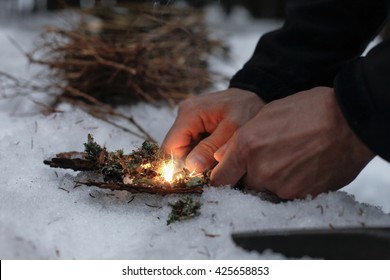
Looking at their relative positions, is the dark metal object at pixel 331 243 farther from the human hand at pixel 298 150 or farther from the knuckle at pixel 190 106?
the knuckle at pixel 190 106

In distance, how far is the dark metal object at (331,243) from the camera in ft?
3.99

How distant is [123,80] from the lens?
288 centimetres

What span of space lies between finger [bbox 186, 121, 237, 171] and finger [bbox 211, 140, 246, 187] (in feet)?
0.37

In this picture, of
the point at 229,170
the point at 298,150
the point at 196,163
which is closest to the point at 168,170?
the point at 196,163

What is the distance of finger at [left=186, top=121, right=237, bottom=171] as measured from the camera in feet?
5.61

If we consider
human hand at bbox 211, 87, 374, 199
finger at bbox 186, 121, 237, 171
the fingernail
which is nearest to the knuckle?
finger at bbox 186, 121, 237, 171

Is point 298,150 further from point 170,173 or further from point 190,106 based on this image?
point 190,106

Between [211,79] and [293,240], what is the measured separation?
7.23ft

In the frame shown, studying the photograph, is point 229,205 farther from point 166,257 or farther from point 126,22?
point 126,22

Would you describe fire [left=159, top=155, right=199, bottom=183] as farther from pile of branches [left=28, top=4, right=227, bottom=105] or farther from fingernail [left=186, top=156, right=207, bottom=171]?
pile of branches [left=28, top=4, right=227, bottom=105]

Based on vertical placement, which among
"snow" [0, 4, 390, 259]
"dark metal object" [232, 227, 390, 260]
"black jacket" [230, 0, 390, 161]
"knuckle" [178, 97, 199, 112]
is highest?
"black jacket" [230, 0, 390, 161]

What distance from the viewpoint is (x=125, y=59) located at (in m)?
2.75

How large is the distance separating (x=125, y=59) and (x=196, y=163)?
1.26 metres

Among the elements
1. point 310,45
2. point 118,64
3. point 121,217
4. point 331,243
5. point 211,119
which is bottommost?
point 118,64
